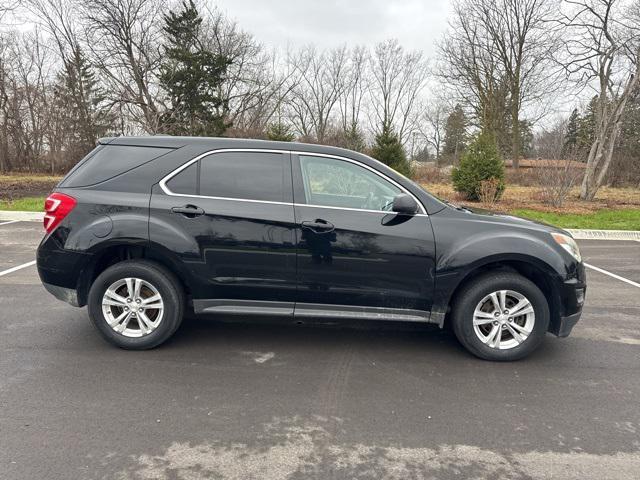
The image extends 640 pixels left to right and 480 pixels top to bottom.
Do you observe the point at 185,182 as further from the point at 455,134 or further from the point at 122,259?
the point at 455,134

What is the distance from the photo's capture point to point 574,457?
8.27ft

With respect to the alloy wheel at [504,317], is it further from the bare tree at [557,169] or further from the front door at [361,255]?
the bare tree at [557,169]

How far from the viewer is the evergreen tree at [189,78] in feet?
90.3

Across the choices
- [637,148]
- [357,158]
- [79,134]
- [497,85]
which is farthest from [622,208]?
[79,134]

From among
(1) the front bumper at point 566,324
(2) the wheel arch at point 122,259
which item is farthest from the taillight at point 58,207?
(1) the front bumper at point 566,324

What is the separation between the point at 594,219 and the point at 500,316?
11254 millimetres

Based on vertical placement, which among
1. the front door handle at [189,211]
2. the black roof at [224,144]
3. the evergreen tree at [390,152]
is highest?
the evergreen tree at [390,152]

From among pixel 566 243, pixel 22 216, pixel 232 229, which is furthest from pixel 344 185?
pixel 22 216

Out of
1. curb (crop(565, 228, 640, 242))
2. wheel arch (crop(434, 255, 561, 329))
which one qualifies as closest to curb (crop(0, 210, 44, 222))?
wheel arch (crop(434, 255, 561, 329))

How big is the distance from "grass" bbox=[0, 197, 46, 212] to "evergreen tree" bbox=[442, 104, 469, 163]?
33.0 meters

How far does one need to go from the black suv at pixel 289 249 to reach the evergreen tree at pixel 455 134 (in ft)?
120

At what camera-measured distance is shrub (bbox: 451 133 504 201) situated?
15820mm

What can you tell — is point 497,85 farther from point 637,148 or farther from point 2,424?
point 2,424

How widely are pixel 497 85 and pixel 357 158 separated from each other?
3681 cm
